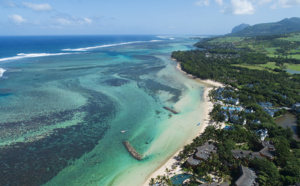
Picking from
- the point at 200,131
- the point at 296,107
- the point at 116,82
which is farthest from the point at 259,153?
→ the point at 116,82

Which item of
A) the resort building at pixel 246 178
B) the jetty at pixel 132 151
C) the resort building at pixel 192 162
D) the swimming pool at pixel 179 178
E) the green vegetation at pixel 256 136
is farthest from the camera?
the jetty at pixel 132 151

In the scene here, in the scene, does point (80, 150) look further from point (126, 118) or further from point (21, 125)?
point (21, 125)

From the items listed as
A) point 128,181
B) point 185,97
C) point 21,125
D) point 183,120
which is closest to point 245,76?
point 185,97

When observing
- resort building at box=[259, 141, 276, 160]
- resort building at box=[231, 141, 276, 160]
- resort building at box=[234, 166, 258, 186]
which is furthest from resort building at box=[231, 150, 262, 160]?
resort building at box=[234, 166, 258, 186]

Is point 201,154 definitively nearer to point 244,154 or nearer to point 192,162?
point 192,162

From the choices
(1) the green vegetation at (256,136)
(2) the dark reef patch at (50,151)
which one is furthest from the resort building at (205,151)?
(2) the dark reef patch at (50,151)

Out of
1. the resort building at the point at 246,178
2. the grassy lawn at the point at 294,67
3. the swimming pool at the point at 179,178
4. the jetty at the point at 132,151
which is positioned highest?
the grassy lawn at the point at 294,67

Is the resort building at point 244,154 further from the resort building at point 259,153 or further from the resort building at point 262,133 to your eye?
the resort building at point 262,133

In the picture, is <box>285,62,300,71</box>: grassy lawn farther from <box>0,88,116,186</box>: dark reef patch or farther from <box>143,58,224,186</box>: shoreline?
<box>0,88,116,186</box>: dark reef patch
